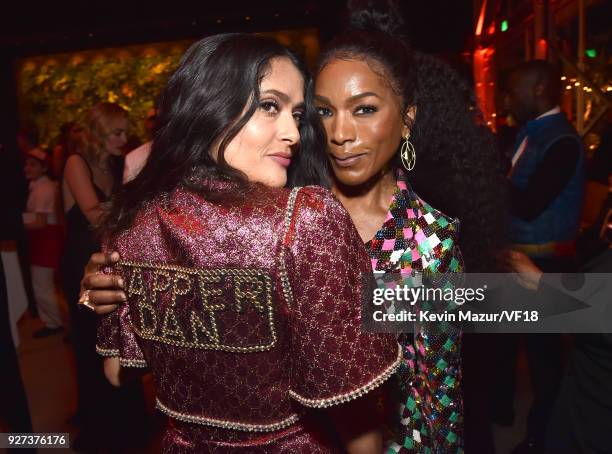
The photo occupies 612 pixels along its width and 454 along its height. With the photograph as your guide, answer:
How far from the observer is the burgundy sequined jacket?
89cm

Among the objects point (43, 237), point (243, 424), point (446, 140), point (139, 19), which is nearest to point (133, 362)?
point (243, 424)

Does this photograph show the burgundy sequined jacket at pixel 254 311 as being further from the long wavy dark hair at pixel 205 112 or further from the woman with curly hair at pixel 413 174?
the woman with curly hair at pixel 413 174

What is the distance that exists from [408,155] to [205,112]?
2.61ft

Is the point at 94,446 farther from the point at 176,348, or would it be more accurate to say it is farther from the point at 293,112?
the point at 293,112

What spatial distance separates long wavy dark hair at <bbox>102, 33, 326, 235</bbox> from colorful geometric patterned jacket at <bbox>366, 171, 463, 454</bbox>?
0.61m

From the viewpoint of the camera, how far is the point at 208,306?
3.11 ft

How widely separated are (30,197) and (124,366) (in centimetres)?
468

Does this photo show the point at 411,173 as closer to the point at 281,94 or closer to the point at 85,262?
the point at 281,94

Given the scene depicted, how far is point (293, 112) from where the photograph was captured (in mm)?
A: 1139

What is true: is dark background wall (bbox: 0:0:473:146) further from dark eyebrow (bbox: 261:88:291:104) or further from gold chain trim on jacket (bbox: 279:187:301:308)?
gold chain trim on jacket (bbox: 279:187:301:308)

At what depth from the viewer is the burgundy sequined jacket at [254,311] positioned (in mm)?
889

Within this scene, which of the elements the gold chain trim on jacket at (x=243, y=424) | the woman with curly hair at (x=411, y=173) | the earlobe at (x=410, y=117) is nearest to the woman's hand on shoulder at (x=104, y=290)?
the woman with curly hair at (x=411, y=173)

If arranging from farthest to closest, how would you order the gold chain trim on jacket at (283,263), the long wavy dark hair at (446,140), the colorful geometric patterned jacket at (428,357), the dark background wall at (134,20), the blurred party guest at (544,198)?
the dark background wall at (134,20)
the blurred party guest at (544,198)
the long wavy dark hair at (446,140)
the colorful geometric patterned jacket at (428,357)
the gold chain trim on jacket at (283,263)

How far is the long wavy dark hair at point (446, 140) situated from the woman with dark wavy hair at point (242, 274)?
572 mm
